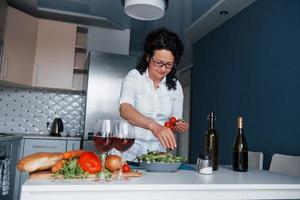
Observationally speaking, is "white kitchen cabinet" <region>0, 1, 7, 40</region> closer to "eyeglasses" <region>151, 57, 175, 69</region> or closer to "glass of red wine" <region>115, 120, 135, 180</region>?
"eyeglasses" <region>151, 57, 175, 69</region>

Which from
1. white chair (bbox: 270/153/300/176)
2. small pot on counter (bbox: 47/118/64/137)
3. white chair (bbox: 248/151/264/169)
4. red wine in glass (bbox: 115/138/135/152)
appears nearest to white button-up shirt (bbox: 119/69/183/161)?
red wine in glass (bbox: 115/138/135/152)

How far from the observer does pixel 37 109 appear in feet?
11.5

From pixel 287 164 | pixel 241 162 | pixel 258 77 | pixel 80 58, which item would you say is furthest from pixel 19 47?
pixel 287 164

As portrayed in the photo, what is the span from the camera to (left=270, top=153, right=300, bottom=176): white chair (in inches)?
68.3

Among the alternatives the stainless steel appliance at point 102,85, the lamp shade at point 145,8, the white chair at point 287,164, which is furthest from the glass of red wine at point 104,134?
the stainless steel appliance at point 102,85

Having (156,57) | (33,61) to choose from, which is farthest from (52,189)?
(33,61)

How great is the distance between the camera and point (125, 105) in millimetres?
1398

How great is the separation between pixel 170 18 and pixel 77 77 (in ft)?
5.02

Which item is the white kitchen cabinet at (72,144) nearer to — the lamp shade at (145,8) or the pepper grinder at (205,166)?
the lamp shade at (145,8)

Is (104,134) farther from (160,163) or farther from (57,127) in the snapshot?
(57,127)

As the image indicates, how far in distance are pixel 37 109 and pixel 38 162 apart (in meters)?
2.82

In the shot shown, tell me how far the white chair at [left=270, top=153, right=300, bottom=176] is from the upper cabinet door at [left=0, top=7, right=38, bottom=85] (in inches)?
106

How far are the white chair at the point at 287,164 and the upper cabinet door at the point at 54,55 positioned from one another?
2.40 metres

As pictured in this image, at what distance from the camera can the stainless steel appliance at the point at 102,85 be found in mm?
3205
